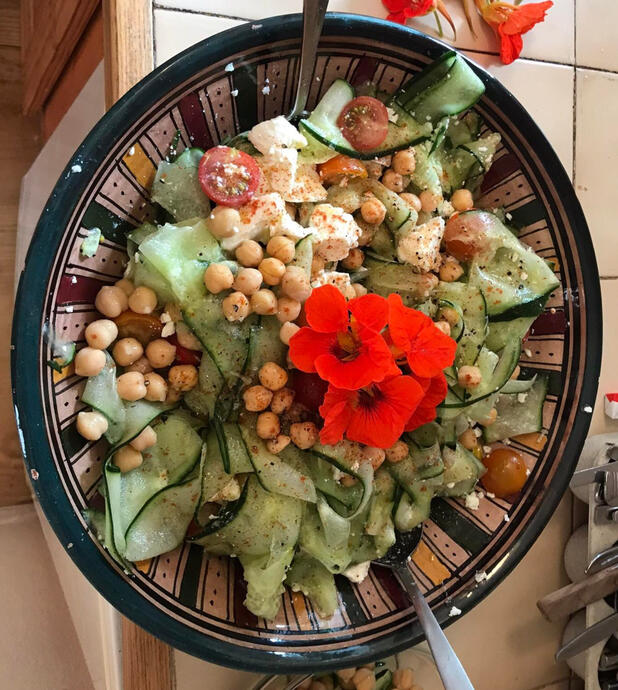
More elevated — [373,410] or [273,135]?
[273,135]

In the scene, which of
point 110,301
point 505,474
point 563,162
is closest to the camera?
point 110,301

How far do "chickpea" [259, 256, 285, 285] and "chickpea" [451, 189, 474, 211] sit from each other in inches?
17.7

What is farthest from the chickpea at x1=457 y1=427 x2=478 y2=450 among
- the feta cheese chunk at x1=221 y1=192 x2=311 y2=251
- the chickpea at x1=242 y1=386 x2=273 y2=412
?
the feta cheese chunk at x1=221 y1=192 x2=311 y2=251

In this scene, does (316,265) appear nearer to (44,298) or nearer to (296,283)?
(296,283)

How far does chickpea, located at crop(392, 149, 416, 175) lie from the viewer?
125 cm

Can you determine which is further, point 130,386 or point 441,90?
point 441,90

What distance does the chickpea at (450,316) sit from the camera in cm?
128

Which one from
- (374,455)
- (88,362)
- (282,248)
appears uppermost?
(282,248)

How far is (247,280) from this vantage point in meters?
1.10

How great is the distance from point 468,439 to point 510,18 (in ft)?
3.20

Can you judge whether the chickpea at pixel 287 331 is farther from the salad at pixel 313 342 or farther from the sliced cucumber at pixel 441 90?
the sliced cucumber at pixel 441 90

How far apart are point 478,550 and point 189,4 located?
1.28 metres

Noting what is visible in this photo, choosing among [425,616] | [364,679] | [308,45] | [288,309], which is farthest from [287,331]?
[364,679]

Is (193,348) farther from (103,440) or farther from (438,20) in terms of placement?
(438,20)
